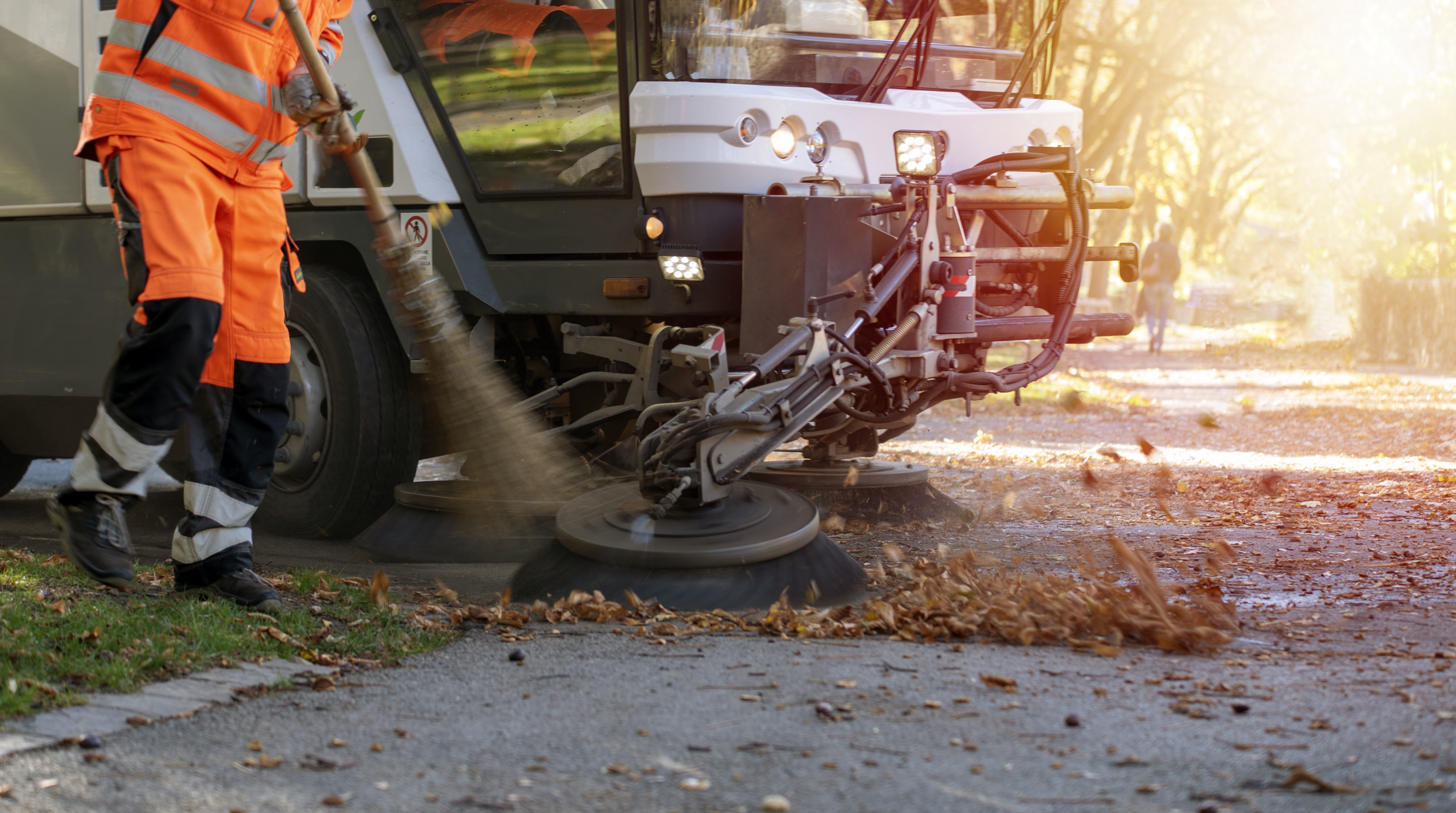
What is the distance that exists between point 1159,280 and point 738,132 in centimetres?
1533

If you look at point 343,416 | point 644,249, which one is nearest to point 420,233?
point 343,416

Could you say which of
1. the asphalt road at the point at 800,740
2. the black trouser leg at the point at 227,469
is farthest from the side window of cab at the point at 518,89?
the asphalt road at the point at 800,740

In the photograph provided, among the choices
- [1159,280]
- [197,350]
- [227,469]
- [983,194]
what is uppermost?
[983,194]

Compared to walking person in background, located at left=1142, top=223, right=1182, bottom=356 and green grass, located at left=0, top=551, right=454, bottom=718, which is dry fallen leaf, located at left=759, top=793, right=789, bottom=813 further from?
walking person in background, located at left=1142, top=223, right=1182, bottom=356

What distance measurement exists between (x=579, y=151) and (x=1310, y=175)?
2462cm

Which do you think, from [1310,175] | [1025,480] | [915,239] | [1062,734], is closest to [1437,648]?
[1062,734]

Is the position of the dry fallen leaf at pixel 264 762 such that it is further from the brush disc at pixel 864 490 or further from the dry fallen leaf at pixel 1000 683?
the brush disc at pixel 864 490

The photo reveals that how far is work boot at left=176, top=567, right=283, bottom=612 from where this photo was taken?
12.6 ft

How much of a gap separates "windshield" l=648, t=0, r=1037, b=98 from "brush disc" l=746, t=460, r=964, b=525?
5.16ft

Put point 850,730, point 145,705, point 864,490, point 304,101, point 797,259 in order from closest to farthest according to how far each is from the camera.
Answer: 1. point 850,730
2. point 145,705
3. point 304,101
4. point 797,259
5. point 864,490

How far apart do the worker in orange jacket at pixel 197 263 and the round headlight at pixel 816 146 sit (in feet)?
5.77

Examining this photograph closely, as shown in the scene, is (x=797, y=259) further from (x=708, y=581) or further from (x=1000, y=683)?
(x=1000, y=683)

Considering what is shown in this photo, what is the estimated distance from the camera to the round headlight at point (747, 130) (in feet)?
15.7

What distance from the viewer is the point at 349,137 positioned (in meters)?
3.98
